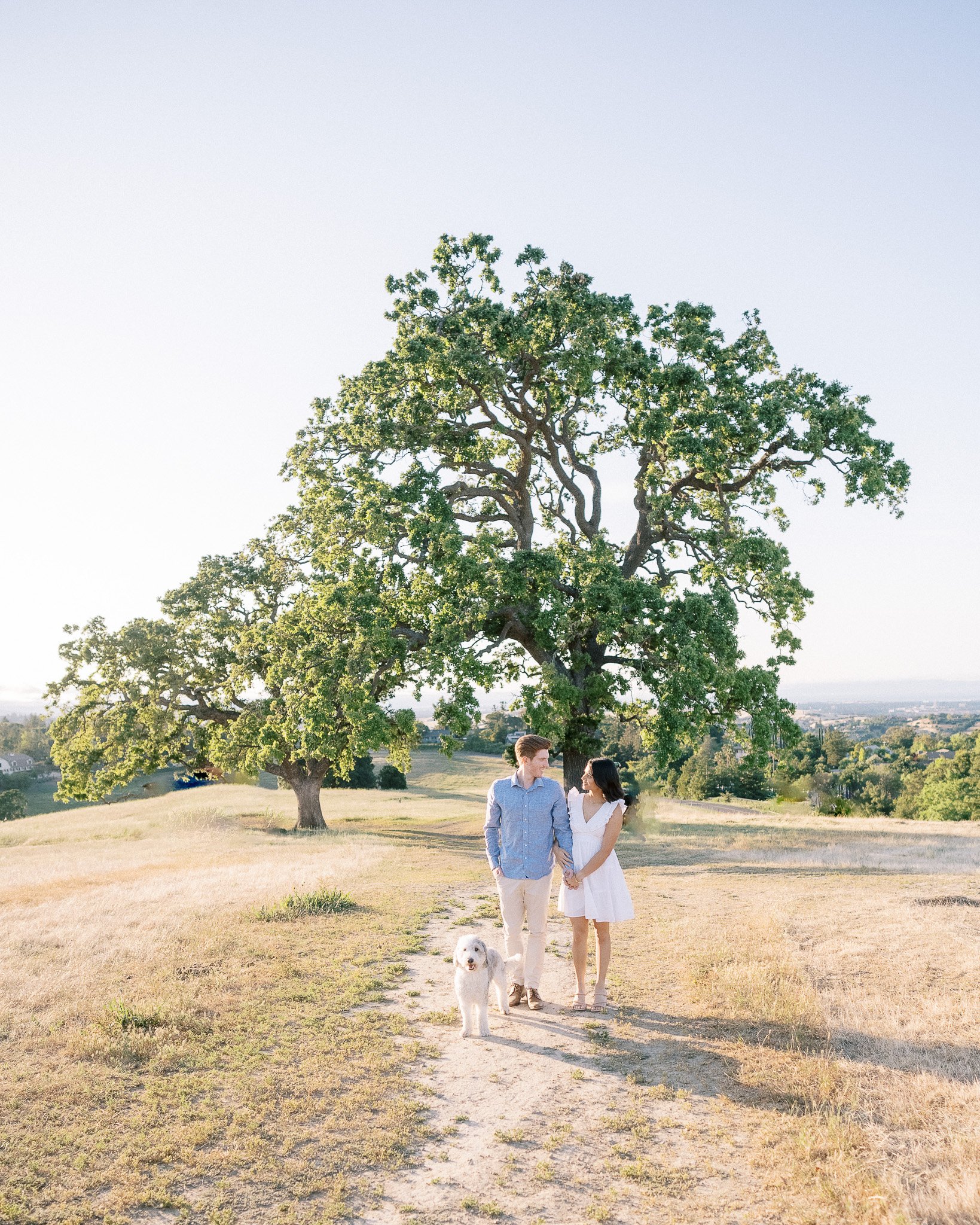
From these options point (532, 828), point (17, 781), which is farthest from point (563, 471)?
point (17, 781)

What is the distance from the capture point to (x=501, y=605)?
79.2ft

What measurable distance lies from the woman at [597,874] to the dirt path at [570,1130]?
61 centimetres

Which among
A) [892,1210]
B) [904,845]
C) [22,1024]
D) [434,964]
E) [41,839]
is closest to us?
[892,1210]

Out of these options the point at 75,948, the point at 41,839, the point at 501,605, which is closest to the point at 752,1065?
the point at 75,948

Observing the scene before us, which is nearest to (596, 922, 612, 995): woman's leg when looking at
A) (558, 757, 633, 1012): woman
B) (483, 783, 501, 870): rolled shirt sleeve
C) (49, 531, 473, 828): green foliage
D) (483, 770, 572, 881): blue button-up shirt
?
(558, 757, 633, 1012): woman

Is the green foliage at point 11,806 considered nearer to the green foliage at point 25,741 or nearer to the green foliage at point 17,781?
the green foliage at point 17,781

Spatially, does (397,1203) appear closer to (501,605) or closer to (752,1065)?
(752,1065)

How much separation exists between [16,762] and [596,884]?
394 feet

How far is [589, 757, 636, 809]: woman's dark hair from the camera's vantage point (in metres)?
8.52

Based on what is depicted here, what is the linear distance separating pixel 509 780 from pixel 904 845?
21.8 metres

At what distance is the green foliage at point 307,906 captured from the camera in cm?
1287

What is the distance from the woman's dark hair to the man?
404 mm

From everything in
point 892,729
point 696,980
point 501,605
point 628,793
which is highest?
point 501,605

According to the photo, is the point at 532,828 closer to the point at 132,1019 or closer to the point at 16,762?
the point at 132,1019
